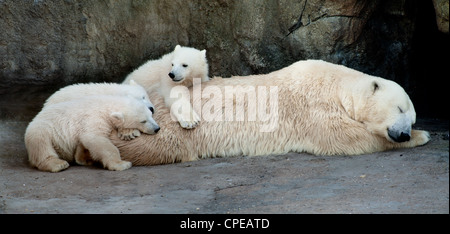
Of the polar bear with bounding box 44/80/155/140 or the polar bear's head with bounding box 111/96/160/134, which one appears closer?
the polar bear's head with bounding box 111/96/160/134

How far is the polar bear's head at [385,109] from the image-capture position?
5.76m

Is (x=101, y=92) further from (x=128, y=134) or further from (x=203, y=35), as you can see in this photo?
(x=203, y=35)

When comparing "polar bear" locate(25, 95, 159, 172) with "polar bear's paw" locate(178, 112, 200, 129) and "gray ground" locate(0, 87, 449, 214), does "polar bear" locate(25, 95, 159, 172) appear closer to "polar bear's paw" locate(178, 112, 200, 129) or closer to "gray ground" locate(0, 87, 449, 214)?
"gray ground" locate(0, 87, 449, 214)

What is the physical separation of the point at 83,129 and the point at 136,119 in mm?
522

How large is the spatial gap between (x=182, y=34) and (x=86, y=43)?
3.60 ft

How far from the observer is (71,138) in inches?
231

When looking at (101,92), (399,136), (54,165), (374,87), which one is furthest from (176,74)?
(399,136)

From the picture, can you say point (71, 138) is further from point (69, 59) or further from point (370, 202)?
point (370, 202)

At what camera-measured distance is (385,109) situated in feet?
19.2

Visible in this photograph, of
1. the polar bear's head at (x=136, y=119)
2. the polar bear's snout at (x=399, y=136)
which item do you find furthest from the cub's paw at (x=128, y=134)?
the polar bear's snout at (x=399, y=136)

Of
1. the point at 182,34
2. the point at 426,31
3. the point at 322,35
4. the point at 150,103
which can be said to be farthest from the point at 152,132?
the point at 426,31

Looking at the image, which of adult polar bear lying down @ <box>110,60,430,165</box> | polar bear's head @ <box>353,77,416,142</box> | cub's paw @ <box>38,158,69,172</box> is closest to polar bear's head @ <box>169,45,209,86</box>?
adult polar bear lying down @ <box>110,60,430,165</box>

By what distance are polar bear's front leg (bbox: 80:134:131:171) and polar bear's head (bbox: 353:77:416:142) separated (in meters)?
2.28

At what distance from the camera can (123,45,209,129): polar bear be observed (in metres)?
6.13
